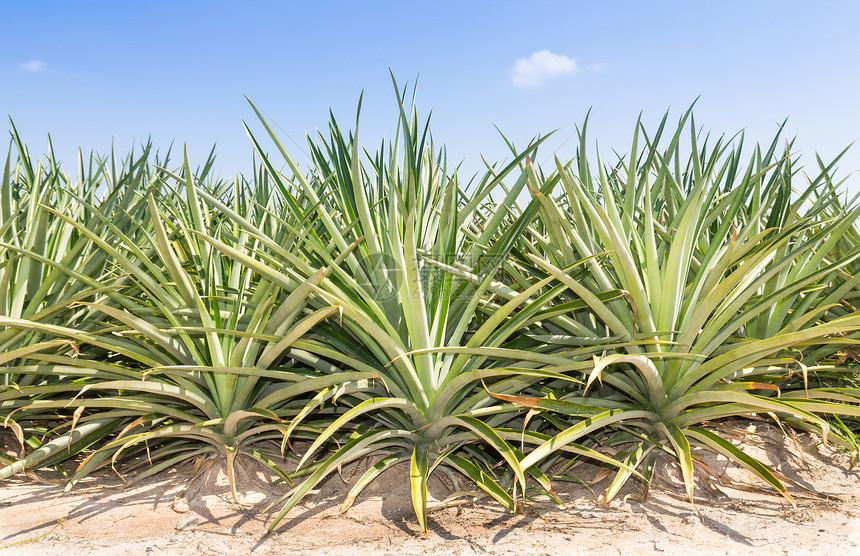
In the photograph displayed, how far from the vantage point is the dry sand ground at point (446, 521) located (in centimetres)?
165

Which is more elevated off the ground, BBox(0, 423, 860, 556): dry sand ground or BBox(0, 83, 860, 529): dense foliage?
BBox(0, 83, 860, 529): dense foliage

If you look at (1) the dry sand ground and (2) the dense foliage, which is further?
(2) the dense foliage

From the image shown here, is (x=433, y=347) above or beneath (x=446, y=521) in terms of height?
above

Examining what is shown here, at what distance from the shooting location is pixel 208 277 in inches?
91.0

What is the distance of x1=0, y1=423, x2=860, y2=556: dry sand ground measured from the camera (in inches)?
64.9

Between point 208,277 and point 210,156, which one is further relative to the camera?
point 210,156

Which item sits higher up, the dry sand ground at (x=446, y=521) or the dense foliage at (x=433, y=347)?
the dense foliage at (x=433, y=347)

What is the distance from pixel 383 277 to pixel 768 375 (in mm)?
1450

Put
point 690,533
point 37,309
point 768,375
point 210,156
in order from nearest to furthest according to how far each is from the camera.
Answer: point 690,533
point 768,375
point 37,309
point 210,156

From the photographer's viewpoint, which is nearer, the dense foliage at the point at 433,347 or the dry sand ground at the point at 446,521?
the dry sand ground at the point at 446,521

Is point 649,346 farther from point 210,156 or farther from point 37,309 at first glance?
point 210,156

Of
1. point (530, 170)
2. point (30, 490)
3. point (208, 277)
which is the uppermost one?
point (530, 170)

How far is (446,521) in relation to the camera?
1.80m

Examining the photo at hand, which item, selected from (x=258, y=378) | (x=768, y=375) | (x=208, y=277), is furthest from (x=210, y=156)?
(x=768, y=375)
